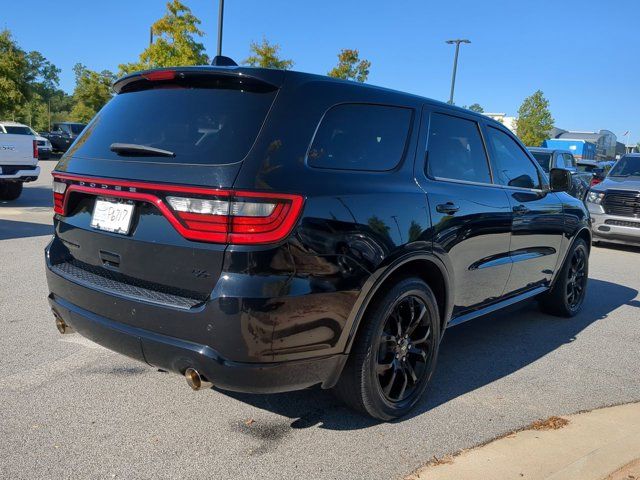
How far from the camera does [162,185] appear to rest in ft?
8.41

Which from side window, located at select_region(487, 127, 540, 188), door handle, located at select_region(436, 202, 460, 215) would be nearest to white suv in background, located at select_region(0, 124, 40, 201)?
side window, located at select_region(487, 127, 540, 188)

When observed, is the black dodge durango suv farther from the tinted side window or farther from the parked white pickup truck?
the parked white pickup truck

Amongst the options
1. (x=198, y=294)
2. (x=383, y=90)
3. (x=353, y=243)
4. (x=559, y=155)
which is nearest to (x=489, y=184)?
(x=383, y=90)

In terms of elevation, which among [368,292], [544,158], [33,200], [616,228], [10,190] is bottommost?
[33,200]

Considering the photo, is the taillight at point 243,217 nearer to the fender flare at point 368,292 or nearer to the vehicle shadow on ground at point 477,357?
the fender flare at point 368,292

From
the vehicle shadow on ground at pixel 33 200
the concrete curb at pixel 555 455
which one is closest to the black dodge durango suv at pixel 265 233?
the concrete curb at pixel 555 455

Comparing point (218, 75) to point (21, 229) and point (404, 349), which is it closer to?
point (404, 349)

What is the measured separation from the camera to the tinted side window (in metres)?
2.80

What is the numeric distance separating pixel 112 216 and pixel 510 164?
→ 3.11 meters

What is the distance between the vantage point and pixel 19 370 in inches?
144

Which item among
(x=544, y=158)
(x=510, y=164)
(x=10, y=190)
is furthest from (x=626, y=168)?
(x=10, y=190)

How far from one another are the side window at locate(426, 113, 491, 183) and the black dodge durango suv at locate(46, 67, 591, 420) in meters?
0.03

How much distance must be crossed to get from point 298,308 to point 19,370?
87.3 inches

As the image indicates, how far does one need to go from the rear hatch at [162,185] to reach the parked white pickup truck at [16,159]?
9.30 meters
